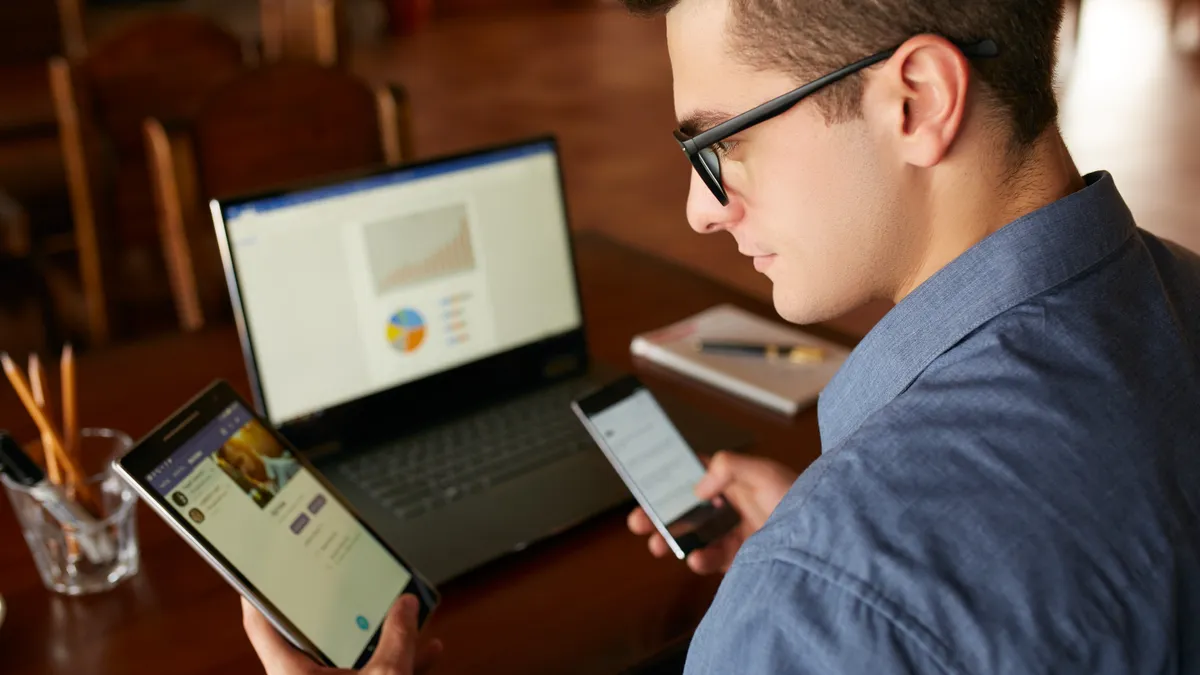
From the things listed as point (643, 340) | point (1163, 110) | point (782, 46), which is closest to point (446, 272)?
point (643, 340)

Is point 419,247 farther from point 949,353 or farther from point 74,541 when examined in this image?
point 949,353

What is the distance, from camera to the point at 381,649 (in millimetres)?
855

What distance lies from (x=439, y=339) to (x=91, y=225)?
109 centimetres

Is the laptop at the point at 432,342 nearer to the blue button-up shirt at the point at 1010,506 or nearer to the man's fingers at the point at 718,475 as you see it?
the man's fingers at the point at 718,475

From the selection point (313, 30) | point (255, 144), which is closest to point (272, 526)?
point (255, 144)

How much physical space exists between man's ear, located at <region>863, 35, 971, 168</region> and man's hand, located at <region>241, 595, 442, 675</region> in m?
0.52

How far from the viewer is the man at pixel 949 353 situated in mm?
584

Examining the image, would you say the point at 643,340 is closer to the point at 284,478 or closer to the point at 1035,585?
the point at 284,478

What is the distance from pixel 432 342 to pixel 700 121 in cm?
57

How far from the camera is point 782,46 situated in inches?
28.5

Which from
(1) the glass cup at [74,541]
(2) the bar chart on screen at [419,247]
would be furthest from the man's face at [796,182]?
(1) the glass cup at [74,541]

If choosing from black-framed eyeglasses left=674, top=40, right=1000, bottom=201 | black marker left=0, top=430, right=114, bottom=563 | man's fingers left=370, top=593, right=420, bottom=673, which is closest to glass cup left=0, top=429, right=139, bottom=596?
black marker left=0, top=430, right=114, bottom=563

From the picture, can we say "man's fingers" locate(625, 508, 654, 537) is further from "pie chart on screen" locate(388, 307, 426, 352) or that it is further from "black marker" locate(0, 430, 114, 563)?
"black marker" locate(0, 430, 114, 563)

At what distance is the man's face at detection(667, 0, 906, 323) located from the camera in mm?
732
